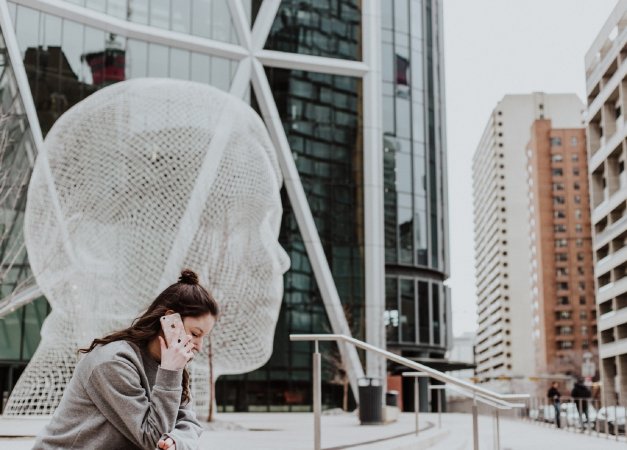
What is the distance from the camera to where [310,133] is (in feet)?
133

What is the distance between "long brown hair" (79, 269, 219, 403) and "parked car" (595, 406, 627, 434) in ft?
63.3

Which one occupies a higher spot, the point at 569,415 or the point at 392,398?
the point at 392,398

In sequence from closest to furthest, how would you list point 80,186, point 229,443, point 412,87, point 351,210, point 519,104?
point 229,443 → point 80,186 → point 351,210 → point 412,87 → point 519,104

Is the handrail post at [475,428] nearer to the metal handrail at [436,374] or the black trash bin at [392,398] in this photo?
the metal handrail at [436,374]

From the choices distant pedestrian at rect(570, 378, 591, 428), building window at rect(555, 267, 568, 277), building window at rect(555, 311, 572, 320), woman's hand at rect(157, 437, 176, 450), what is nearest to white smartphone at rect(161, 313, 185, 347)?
woman's hand at rect(157, 437, 176, 450)

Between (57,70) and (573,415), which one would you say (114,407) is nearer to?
(573,415)

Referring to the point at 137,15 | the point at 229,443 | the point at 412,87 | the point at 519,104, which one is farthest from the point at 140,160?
the point at 519,104

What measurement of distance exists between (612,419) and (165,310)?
20.4 metres

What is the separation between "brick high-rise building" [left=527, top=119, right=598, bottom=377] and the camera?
120438 mm

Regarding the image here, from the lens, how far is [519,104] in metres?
157

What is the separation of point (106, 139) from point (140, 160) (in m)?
0.69

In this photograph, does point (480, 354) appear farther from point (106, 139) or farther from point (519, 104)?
point (106, 139)

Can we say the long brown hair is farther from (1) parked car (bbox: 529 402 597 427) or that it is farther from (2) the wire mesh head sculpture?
(1) parked car (bbox: 529 402 597 427)

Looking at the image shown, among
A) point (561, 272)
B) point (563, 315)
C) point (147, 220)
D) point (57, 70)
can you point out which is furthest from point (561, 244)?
point (147, 220)
